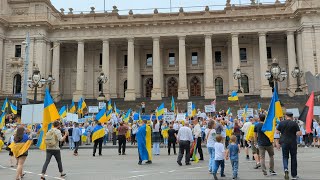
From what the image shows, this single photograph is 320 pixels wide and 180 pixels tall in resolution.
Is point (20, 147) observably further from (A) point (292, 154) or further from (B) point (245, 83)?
(B) point (245, 83)

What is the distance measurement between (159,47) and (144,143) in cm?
3585

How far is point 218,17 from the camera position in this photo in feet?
149

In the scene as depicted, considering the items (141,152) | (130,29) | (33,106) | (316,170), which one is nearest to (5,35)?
(130,29)

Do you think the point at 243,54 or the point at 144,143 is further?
the point at 243,54

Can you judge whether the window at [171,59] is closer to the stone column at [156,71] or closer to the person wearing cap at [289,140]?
the stone column at [156,71]

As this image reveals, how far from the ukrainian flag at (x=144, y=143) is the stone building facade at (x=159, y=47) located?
2945 cm

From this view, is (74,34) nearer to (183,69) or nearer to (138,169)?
(183,69)

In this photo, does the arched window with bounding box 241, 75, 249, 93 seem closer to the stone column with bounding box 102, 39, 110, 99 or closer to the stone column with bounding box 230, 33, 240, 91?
the stone column with bounding box 230, 33, 240, 91

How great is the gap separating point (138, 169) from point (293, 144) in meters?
5.55

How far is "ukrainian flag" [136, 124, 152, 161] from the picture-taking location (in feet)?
47.5

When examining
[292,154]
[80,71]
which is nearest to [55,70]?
[80,71]

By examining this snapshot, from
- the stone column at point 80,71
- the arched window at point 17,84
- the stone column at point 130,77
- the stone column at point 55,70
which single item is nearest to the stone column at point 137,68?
the stone column at point 130,77

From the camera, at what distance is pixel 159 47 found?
4947cm

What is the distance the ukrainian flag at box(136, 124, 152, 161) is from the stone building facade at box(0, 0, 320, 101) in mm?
29454
